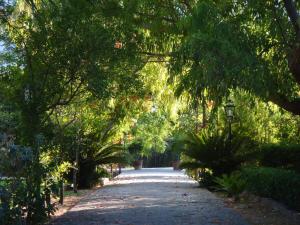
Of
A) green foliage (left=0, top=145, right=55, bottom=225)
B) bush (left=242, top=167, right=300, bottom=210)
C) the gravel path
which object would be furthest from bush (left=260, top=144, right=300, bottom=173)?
green foliage (left=0, top=145, right=55, bottom=225)

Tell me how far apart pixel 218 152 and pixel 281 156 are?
3152mm

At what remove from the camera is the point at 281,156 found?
1673 cm

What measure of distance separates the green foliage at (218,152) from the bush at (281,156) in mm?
1426

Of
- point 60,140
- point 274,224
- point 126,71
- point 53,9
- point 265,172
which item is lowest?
point 274,224

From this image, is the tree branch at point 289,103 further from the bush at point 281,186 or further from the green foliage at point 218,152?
the green foliage at point 218,152

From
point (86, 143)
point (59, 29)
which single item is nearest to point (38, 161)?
point (59, 29)

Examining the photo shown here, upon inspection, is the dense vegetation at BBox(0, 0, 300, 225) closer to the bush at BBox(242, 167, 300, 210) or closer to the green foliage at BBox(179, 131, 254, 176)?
the bush at BBox(242, 167, 300, 210)

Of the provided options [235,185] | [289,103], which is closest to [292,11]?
[289,103]

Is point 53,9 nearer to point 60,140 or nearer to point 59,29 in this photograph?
point 59,29

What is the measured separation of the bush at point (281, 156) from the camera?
16.2 m

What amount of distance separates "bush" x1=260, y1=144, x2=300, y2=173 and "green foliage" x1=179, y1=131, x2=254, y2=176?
1426 millimetres

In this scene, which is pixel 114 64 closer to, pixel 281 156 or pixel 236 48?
pixel 236 48

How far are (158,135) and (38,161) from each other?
35365 mm

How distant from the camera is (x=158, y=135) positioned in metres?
44.3
